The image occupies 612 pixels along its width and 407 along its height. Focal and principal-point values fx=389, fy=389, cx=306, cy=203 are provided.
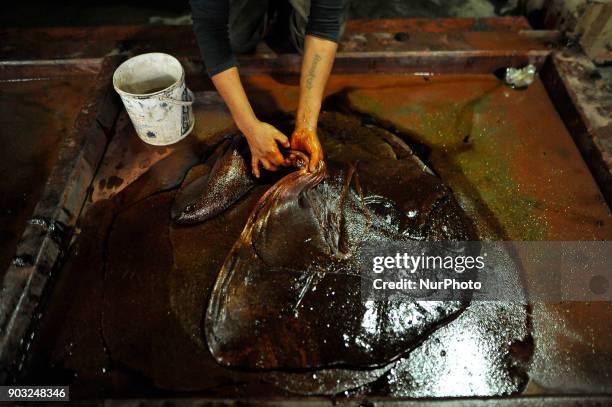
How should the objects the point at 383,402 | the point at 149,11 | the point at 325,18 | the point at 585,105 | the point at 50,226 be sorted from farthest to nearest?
the point at 149,11 → the point at 585,105 → the point at 50,226 → the point at 325,18 → the point at 383,402

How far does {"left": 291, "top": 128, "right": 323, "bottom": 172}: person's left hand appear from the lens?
6.78 ft

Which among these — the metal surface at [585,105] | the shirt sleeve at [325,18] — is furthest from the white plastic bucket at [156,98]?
the metal surface at [585,105]

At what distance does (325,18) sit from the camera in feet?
7.05

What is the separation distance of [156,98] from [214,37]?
0.61m

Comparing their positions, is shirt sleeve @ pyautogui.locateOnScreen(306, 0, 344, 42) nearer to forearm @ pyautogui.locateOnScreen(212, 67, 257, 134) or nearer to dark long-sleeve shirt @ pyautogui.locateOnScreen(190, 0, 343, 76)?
dark long-sleeve shirt @ pyautogui.locateOnScreen(190, 0, 343, 76)

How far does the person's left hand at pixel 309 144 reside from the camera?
2.07 metres

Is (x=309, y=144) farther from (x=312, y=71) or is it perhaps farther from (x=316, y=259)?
(x=316, y=259)

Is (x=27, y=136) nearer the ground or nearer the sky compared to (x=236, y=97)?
nearer the ground

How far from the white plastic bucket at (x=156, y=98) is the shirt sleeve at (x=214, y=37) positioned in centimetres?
49

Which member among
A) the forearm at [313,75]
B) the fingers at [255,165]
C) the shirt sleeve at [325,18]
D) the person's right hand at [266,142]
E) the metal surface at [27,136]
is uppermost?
the shirt sleeve at [325,18]

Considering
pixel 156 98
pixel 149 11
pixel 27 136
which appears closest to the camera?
pixel 156 98

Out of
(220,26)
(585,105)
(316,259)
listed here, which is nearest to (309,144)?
(316,259)

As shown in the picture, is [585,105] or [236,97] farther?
[585,105]

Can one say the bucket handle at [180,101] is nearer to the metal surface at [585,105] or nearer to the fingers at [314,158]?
the fingers at [314,158]
